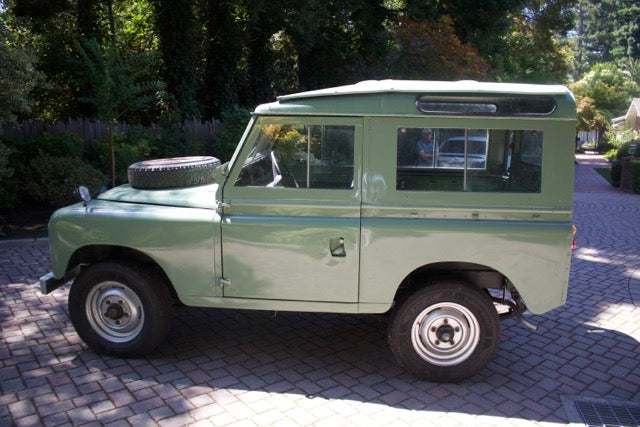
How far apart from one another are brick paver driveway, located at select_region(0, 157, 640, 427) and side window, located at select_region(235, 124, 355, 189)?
5.15 feet

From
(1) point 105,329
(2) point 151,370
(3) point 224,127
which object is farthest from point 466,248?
(3) point 224,127

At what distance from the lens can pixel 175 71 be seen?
17.0m

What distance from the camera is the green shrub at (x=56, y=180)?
10242mm

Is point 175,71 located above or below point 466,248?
above

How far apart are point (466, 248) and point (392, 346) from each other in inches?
37.9

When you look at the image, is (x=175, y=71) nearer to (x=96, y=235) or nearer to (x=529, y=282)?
(x=96, y=235)

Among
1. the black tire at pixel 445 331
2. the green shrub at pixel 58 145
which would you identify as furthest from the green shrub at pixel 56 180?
the black tire at pixel 445 331

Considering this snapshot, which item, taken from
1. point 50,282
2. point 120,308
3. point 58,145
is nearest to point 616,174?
point 58,145

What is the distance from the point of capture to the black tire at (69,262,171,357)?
14.9 ft

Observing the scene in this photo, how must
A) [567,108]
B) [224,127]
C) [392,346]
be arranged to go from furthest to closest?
[224,127] → [392,346] → [567,108]

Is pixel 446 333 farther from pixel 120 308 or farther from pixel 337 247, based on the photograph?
pixel 120 308

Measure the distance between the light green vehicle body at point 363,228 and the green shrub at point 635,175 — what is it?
15.6 metres

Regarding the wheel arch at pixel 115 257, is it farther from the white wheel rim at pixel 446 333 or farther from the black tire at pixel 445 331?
the white wheel rim at pixel 446 333

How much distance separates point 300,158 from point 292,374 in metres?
1.76
